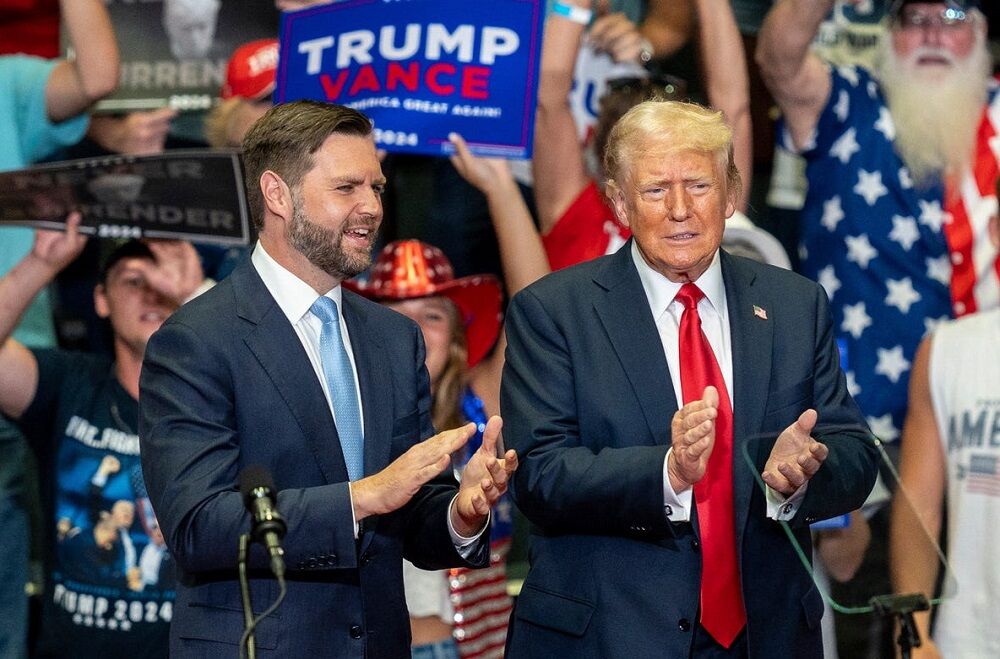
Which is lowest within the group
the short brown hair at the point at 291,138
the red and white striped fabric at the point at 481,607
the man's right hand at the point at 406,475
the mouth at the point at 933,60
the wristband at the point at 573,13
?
the red and white striped fabric at the point at 481,607

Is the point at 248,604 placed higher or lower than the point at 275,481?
lower

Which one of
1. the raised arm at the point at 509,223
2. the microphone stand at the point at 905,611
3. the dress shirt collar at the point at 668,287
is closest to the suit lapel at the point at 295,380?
the dress shirt collar at the point at 668,287

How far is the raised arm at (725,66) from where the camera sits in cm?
506

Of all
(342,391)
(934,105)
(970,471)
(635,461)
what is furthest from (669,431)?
(934,105)

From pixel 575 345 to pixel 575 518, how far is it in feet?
1.12

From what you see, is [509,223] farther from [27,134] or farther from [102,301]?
[27,134]

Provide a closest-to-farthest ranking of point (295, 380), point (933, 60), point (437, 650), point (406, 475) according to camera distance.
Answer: point (406, 475) → point (295, 380) → point (437, 650) → point (933, 60)

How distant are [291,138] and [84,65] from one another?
2215 mm

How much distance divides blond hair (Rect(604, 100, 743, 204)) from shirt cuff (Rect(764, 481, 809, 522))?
612mm

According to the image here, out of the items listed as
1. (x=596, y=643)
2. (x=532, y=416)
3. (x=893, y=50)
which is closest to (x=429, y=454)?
(x=532, y=416)

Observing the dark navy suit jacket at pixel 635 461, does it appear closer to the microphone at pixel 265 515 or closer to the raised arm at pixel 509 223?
the microphone at pixel 265 515

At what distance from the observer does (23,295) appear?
4.45m

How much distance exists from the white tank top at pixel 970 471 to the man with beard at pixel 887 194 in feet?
2.03

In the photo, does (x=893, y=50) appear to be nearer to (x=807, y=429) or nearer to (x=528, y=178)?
(x=528, y=178)
